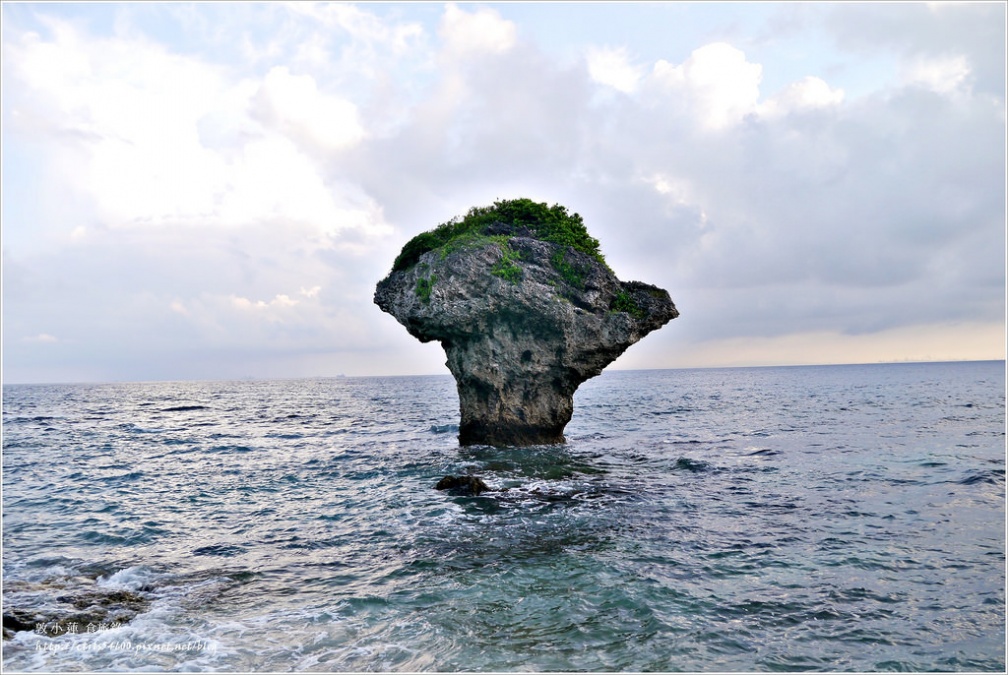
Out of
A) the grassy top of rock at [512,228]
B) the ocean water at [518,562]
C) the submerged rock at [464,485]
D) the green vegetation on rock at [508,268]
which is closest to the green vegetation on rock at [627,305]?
the grassy top of rock at [512,228]

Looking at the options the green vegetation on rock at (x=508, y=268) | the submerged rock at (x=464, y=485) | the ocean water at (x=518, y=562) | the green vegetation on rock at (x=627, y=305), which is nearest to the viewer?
the ocean water at (x=518, y=562)

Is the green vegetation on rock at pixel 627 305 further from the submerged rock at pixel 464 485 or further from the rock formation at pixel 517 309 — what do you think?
the submerged rock at pixel 464 485

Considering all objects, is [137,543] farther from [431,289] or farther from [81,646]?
[431,289]

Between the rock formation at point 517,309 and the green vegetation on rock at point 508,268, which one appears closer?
the green vegetation on rock at point 508,268

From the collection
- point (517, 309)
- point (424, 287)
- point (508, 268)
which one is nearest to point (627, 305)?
point (517, 309)

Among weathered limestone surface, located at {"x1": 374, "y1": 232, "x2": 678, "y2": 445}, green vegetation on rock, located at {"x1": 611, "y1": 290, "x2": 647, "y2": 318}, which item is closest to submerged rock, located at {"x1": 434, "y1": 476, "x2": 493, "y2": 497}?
weathered limestone surface, located at {"x1": 374, "y1": 232, "x2": 678, "y2": 445}

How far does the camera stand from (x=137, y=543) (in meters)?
14.1

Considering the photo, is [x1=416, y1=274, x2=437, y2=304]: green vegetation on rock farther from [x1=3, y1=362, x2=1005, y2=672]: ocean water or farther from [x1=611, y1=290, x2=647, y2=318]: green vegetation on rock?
[x1=611, y1=290, x2=647, y2=318]: green vegetation on rock

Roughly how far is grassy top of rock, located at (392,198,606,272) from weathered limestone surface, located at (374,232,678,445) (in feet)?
2.42

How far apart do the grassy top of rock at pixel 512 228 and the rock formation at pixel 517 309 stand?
5cm

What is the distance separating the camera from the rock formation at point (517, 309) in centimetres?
2338

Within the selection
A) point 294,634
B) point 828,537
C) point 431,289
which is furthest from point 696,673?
point 431,289

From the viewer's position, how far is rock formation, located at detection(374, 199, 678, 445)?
23.4 m

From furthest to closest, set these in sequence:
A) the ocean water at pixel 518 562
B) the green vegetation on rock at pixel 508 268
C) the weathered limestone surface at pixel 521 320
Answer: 1. the weathered limestone surface at pixel 521 320
2. the green vegetation on rock at pixel 508 268
3. the ocean water at pixel 518 562
